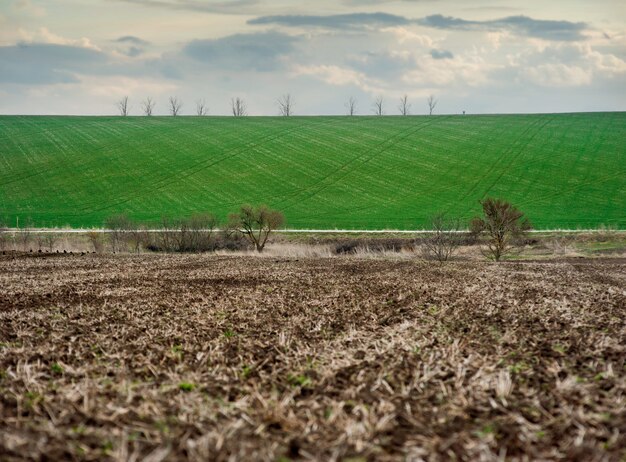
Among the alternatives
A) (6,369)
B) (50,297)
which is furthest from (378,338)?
(50,297)

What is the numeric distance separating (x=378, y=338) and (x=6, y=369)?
20.0 feet

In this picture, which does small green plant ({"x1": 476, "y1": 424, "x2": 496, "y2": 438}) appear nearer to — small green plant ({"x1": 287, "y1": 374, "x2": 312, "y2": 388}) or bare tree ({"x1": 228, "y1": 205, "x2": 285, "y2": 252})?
small green plant ({"x1": 287, "y1": 374, "x2": 312, "y2": 388})

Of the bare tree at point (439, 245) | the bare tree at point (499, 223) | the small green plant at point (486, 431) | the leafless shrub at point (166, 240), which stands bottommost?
the leafless shrub at point (166, 240)

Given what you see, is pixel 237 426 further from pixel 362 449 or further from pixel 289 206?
pixel 289 206

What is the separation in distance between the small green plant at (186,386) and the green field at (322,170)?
66913 millimetres

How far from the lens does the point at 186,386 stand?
9.30 meters

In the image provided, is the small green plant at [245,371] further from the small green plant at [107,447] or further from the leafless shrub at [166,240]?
the leafless shrub at [166,240]

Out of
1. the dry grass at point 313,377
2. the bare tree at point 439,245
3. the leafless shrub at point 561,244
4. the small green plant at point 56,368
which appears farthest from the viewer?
the leafless shrub at point 561,244

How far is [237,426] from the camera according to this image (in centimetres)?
745

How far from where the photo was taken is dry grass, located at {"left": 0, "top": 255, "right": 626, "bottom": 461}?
275 inches

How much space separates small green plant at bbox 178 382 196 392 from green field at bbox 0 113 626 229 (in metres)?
66.9

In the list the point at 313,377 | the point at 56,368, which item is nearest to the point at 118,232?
the point at 56,368

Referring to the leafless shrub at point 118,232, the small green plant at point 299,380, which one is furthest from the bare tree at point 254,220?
the small green plant at point 299,380

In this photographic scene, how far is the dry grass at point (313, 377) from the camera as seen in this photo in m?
6.98
